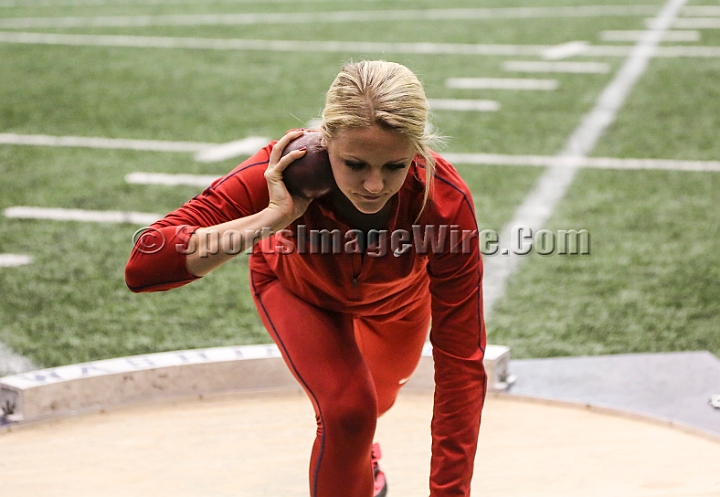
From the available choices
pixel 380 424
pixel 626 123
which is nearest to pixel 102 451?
pixel 380 424

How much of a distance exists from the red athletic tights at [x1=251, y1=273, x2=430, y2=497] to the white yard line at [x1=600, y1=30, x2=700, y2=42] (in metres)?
7.95

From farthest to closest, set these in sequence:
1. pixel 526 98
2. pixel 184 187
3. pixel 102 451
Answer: pixel 526 98 → pixel 184 187 → pixel 102 451

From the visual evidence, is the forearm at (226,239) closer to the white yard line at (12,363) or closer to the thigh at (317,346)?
the thigh at (317,346)

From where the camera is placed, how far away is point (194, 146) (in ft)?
21.3

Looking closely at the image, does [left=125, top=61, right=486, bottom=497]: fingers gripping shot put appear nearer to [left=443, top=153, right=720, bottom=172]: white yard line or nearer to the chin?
the chin

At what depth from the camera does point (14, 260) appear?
4723 millimetres

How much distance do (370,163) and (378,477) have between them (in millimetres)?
1067

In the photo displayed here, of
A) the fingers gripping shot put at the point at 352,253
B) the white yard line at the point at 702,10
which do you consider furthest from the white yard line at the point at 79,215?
the white yard line at the point at 702,10

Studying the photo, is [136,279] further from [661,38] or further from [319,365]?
[661,38]

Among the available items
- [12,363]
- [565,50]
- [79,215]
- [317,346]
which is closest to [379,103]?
[317,346]

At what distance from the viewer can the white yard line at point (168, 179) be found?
18.9 feet

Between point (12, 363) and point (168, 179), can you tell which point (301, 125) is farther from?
point (12, 363)

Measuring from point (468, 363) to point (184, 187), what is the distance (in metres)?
3.75

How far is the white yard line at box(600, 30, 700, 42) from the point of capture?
31.7ft
